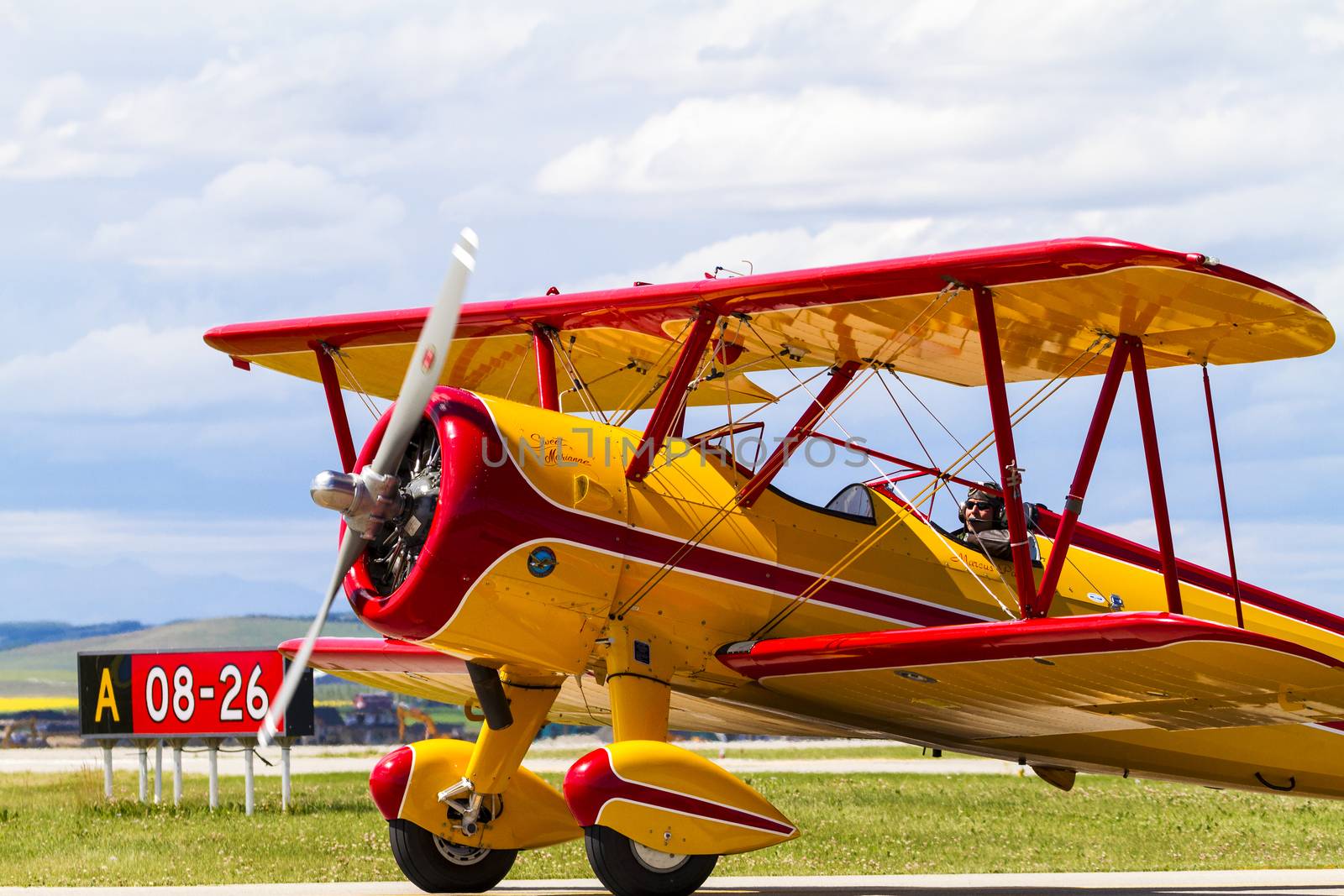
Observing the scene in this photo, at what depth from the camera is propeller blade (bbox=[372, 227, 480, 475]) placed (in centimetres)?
1129

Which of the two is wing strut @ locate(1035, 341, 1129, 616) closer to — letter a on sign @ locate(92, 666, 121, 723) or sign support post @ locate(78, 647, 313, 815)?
sign support post @ locate(78, 647, 313, 815)

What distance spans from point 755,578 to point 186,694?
10.3 metres

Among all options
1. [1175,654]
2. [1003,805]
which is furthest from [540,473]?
[1003,805]

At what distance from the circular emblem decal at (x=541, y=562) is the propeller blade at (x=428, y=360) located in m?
1.10

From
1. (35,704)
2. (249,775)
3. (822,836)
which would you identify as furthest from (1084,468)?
(35,704)

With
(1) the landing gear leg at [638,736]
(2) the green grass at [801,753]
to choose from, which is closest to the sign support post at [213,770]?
(1) the landing gear leg at [638,736]

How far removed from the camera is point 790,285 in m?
12.0

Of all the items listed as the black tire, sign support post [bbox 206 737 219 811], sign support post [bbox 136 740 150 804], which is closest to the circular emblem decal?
the black tire

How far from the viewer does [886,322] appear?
12.8m

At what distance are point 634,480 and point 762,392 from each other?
382 centimetres

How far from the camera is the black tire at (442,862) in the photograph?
13008 millimetres

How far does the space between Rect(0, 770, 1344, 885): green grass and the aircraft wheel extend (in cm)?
322

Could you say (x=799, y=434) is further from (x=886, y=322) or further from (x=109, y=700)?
(x=109, y=700)

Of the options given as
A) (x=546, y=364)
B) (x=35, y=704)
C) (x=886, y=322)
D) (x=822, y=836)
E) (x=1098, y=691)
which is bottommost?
(x=35, y=704)
